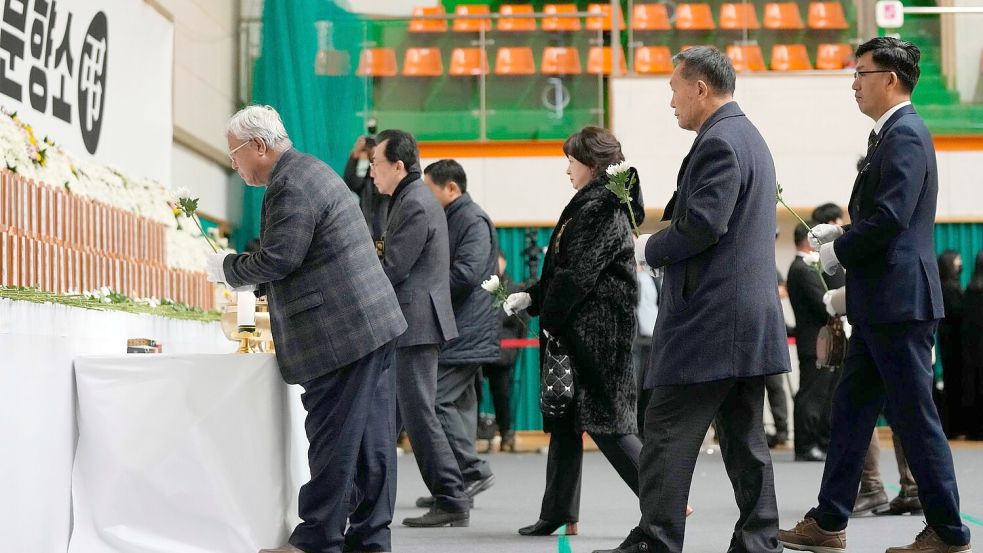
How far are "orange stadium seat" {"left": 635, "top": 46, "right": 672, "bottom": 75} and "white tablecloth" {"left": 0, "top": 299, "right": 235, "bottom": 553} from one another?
7.43 m

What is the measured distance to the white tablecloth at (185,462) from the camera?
3.15 m

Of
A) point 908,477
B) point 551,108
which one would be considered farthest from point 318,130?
point 908,477

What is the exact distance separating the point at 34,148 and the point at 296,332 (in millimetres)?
1986

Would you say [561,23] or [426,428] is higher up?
[561,23]

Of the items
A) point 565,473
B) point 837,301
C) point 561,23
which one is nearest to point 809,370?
point 837,301

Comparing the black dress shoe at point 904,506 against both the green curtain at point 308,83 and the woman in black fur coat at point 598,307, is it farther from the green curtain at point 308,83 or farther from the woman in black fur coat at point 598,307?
the green curtain at point 308,83

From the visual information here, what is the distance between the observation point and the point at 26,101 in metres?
5.72

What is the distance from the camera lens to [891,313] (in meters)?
3.23

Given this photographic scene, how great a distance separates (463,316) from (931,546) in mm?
2224

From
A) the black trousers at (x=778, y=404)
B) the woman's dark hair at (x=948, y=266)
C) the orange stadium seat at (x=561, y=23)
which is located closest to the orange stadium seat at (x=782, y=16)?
the orange stadium seat at (x=561, y=23)

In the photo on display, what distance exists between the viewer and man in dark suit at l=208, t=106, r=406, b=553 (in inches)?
121

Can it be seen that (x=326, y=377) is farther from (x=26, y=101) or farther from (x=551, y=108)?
(x=551, y=108)

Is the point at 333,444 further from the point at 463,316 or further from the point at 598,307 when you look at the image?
the point at 463,316

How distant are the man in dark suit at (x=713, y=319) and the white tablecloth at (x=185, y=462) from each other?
1.01 metres
